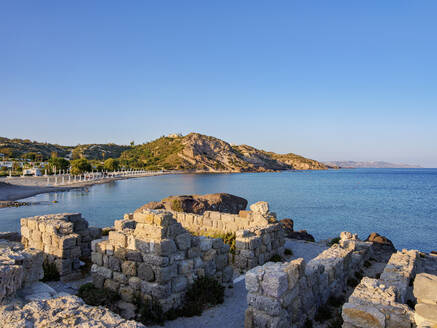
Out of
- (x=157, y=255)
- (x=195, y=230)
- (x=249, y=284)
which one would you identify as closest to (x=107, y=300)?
→ (x=157, y=255)

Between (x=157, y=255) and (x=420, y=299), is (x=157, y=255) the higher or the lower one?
the lower one

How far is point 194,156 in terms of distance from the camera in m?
124

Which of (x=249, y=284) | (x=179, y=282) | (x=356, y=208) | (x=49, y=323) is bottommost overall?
(x=356, y=208)

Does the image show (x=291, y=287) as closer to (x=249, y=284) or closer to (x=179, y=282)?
(x=249, y=284)

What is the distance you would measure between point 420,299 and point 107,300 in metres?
6.76

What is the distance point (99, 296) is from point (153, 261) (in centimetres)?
184

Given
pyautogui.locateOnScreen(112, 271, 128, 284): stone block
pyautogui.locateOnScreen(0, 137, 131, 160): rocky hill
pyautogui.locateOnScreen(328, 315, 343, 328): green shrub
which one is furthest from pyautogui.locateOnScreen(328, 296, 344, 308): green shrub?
pyautogui.locateOnScreen(0, 137, 131, 160): rocky hill

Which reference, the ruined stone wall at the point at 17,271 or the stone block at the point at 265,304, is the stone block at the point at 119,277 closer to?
the ruined stone wall at the point at 17,271

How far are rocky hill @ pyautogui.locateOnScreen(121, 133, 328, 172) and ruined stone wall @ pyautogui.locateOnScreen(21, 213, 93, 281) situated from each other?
103203 millimetres

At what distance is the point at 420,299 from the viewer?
3629 millimetres

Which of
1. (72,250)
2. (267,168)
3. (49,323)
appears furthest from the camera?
(267,168)

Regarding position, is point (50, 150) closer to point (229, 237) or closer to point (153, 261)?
point (229, 237)

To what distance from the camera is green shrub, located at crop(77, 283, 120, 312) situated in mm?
7202

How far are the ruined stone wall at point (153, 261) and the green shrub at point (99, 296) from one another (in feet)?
0.57
